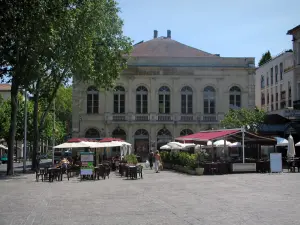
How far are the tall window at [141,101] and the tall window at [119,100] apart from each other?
1616 millimetres

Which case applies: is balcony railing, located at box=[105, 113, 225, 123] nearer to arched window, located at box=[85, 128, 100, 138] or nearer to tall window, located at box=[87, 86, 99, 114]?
tall window, located at box=[87, 86, 99, 114]

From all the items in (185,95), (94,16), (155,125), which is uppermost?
(94,16)

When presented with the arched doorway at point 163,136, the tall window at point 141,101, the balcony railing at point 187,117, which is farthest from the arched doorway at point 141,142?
the balcony railing at point 187,117

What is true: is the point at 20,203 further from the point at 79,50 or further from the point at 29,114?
the point at 29,114

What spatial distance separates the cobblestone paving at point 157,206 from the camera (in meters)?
11.4

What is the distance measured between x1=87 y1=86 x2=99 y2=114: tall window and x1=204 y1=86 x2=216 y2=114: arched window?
12504mm

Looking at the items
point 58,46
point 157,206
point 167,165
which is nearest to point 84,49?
point 58,46

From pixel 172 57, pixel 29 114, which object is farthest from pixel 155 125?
pixel 29 114

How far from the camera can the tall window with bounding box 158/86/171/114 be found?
171 ft

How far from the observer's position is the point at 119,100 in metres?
52.0

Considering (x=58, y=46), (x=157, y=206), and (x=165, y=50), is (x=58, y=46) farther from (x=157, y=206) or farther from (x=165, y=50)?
(x=165, y=50)

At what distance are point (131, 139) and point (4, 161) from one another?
2325cm

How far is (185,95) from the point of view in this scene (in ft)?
172

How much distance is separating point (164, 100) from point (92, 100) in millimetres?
8264
